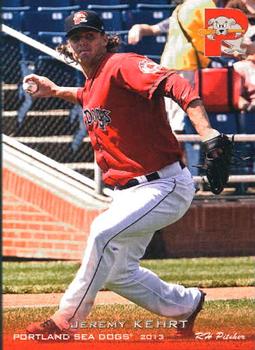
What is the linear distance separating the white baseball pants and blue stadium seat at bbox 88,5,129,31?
5051 mm

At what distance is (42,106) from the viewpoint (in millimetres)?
11609

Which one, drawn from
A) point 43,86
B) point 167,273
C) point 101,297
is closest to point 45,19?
point 167,273

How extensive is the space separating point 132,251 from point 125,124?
28.2 inches

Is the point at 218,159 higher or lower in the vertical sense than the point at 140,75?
lower

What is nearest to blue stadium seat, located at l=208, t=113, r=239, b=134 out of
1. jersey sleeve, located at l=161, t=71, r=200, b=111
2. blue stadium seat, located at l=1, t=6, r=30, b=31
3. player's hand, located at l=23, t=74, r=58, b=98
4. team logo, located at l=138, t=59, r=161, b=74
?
blue stadium seat, located at l=1, t=6, r=30, b=31

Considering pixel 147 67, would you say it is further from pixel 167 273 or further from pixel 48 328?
pixel 167 273

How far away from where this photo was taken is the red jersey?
6109 millimetres

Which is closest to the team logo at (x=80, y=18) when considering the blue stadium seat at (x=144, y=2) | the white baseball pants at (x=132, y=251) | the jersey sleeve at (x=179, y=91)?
the jersey sleeve at (x=179, y=91)

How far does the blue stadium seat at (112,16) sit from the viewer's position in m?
11.2

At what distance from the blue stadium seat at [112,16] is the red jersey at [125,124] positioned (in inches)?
195

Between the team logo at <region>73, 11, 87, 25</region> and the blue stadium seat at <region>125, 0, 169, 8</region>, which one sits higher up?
the team logo at <region>73, 11, 87, 25</region>

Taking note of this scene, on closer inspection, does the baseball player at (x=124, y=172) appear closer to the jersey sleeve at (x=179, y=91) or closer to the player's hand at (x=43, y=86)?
the jersey sleeve at (x=179, y=91)

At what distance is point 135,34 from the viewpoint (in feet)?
35.8

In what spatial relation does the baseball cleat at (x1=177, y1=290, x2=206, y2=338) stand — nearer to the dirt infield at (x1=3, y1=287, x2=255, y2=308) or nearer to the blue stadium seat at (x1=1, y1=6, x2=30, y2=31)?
the dirt infield at (x1=3, y1=287, x2=255, y2=308)
